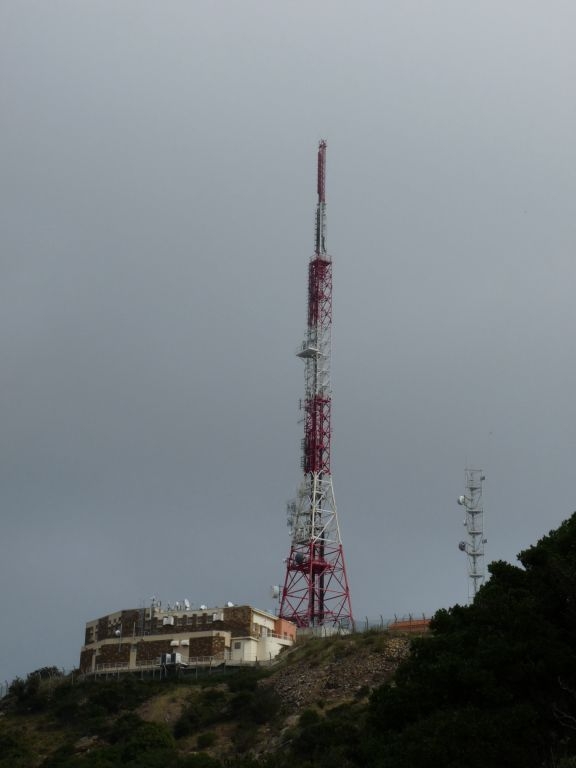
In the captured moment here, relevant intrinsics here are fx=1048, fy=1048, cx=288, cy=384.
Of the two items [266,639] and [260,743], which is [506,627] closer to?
[260,743]

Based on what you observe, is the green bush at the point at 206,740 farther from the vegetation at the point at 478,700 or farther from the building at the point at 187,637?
the building at the point at 187,637

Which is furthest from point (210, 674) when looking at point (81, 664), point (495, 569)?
point (495, 569)

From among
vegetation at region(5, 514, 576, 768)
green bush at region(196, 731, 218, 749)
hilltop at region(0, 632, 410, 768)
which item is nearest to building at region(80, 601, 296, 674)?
hilltop at region(0, 632, 410, 768)

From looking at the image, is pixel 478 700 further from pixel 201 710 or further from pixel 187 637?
pixel 187 637

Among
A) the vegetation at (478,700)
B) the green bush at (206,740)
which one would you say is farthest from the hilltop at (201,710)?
the vegetation at (478,700)

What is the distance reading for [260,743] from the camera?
178 feet

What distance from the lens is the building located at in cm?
6706

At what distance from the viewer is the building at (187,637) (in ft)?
220

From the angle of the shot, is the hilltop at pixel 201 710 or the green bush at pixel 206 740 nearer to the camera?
the hilltop at pixel 201 710

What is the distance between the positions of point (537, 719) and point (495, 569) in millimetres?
7529

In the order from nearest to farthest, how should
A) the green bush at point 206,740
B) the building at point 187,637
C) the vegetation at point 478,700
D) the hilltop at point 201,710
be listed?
1. the vegetation at point 478,700
2. the hilltop at point 201,710
3. the green bush at point 206,740
4. the building at point 187,637

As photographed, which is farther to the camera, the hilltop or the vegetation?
the hilltop

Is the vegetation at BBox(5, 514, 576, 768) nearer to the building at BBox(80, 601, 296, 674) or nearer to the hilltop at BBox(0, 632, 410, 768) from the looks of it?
the hilltop at BBox(0, 632, 410, 768)

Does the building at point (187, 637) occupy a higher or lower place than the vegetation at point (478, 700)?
higher
